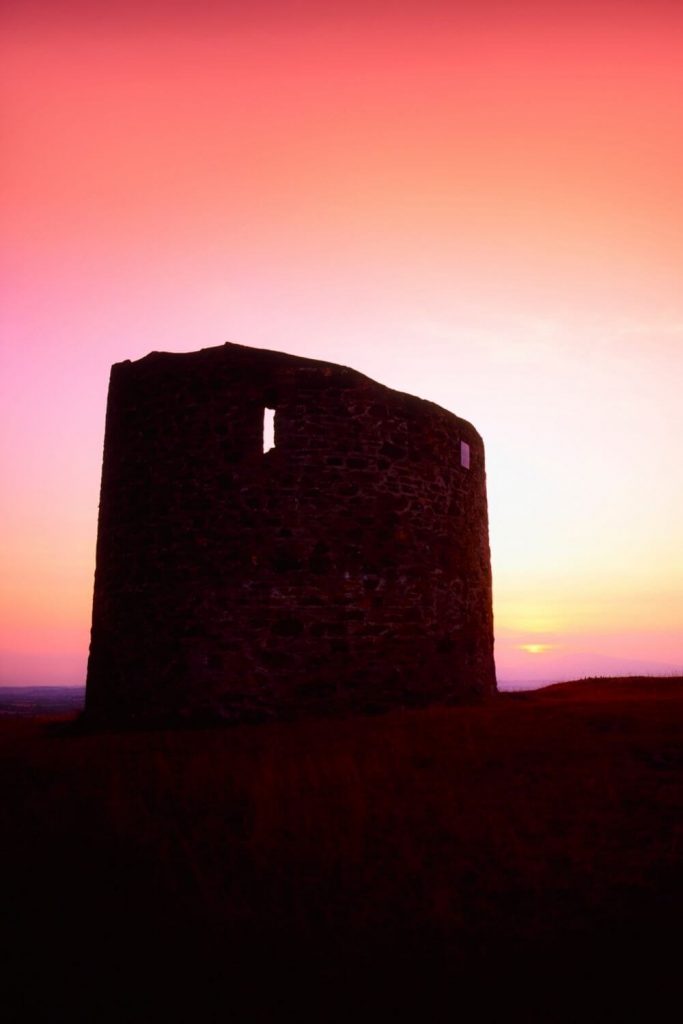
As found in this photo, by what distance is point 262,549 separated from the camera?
9930 millimetres

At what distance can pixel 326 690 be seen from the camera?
383 inches

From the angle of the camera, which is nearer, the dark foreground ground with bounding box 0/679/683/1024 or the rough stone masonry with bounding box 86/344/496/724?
the dark foreground ground with bounding box 0/679/683/1024

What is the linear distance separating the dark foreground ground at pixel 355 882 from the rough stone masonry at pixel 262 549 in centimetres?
282

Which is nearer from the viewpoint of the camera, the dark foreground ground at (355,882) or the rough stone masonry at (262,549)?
the dark foreground ground at (355,882)

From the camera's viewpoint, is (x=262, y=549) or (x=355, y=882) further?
(x=262, y=549)

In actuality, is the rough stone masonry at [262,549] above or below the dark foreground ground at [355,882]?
above

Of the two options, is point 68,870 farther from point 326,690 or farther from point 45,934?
point 326,690

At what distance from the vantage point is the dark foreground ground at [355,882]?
114 inches

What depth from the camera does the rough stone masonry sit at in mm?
9742

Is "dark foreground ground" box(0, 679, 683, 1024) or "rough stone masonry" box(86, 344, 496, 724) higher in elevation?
"rough stone masonry" box(86, 344, 496, 724)

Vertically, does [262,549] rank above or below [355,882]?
above

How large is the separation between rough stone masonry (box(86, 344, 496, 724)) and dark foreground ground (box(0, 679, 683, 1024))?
9.24ft

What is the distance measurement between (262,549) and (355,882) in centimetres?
632

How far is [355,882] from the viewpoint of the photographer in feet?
12.8
